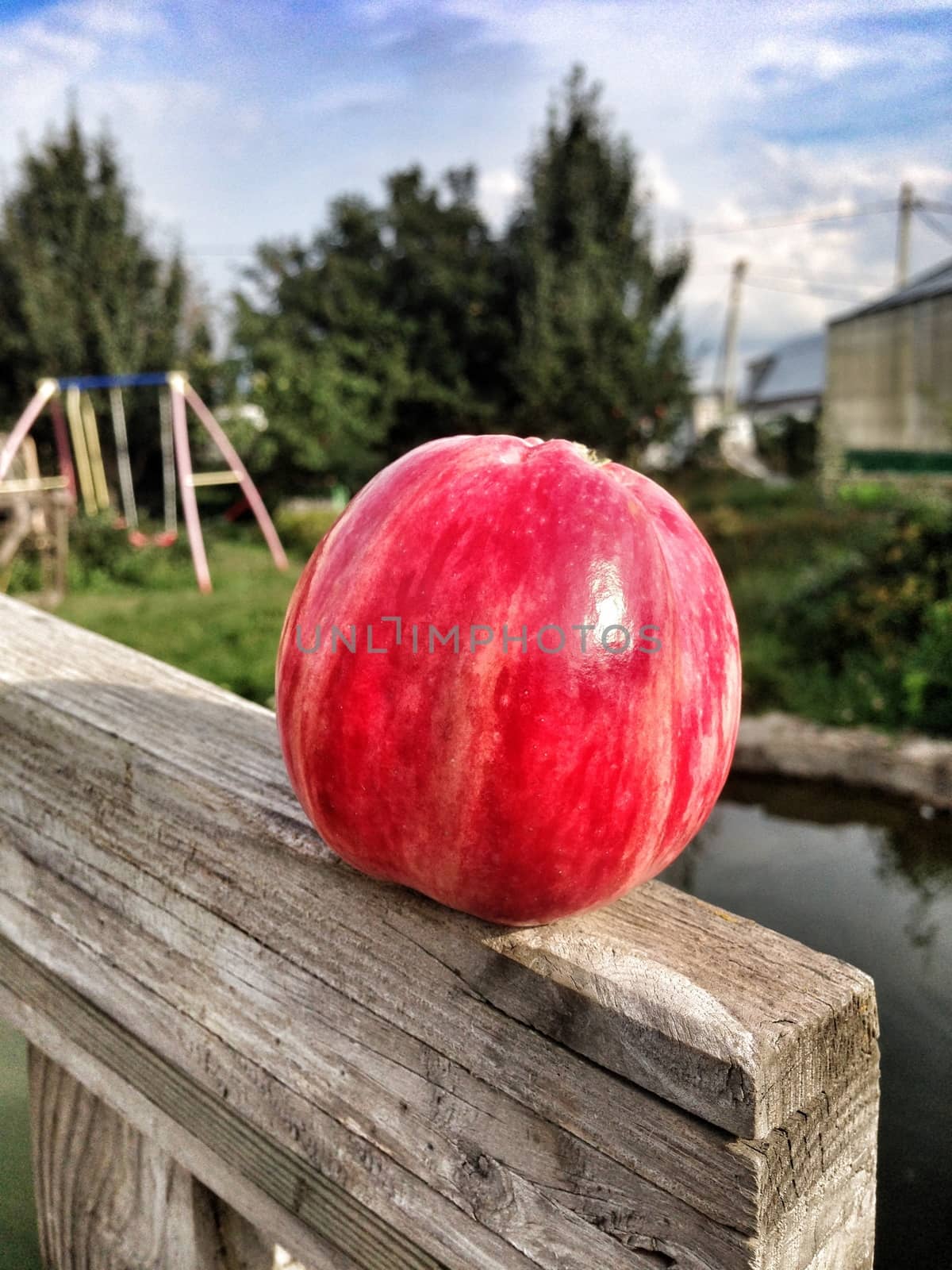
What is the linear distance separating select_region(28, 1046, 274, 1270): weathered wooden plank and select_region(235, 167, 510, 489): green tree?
11.8m

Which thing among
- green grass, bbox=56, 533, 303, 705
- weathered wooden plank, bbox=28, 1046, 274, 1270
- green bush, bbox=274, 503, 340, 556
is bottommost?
green grass, bbox=56, 533, 303, 705

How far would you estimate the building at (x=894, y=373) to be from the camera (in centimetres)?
1792

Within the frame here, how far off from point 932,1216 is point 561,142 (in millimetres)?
15029

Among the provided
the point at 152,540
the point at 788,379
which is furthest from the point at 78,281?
the point at 788,379

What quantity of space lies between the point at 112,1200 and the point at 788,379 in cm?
5012

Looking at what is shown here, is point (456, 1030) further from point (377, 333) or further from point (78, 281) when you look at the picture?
point (377, 333)

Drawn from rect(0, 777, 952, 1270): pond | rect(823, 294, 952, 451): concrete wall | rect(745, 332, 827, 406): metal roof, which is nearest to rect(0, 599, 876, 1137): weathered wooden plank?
rect(0, 777, 952, 1270): pond

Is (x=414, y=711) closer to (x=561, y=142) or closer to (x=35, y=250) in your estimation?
(x=35, y=250)

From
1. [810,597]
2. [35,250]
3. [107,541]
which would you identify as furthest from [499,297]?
[810,597]

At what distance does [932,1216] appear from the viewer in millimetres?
2031

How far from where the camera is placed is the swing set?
9.11m

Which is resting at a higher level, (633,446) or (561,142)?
(561,142)

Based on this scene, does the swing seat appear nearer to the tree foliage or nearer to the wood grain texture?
the tree foliage

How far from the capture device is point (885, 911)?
3195 mm
